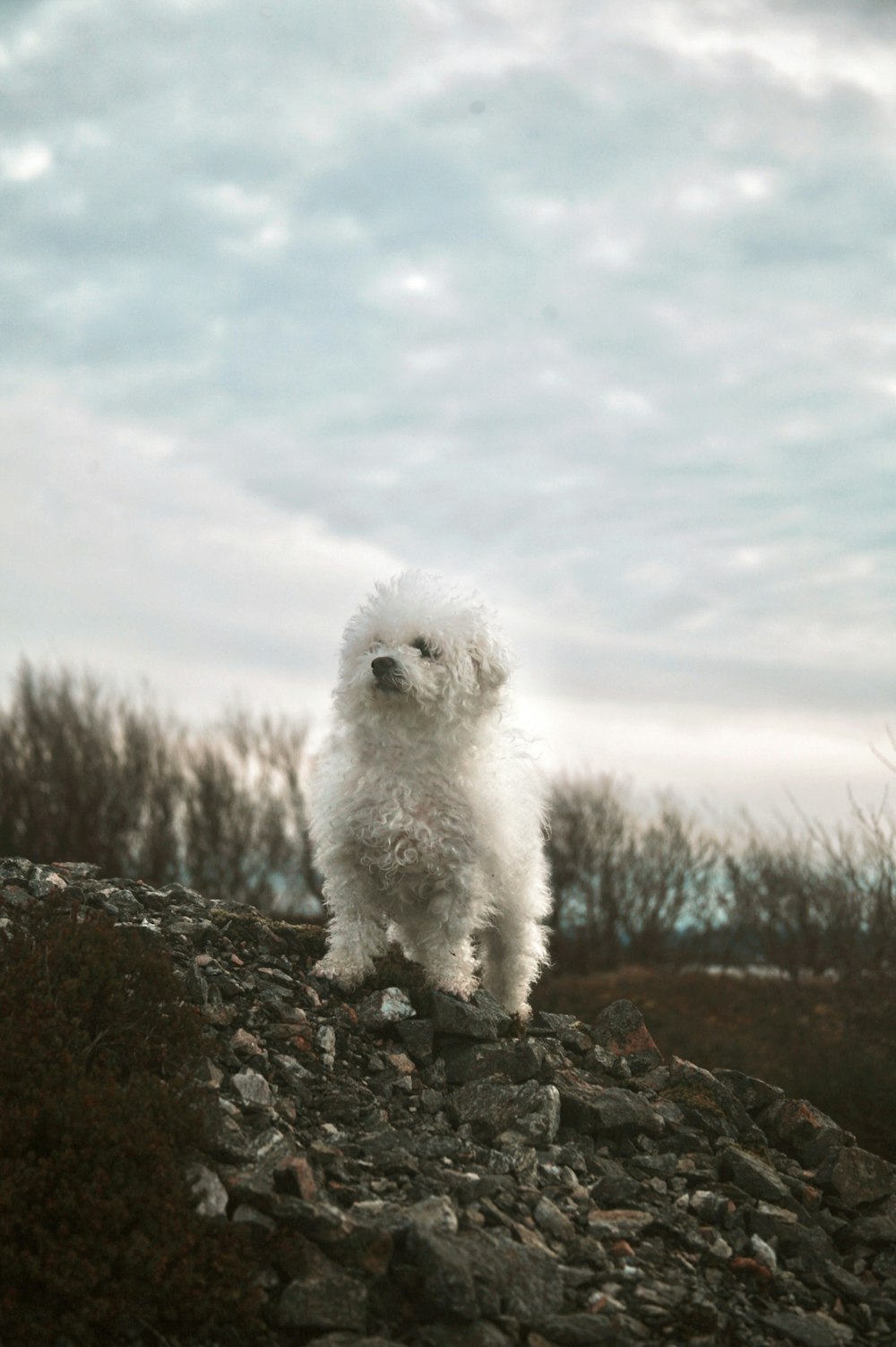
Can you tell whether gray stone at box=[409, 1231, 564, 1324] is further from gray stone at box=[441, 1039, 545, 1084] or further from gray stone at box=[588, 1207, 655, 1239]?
gray stone at box=[441, 1039, 545, 1084]

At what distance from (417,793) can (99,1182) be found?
118 inches

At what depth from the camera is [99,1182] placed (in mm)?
4949

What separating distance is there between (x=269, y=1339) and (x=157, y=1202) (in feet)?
2.62

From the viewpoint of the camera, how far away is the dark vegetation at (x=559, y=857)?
77.6 ft

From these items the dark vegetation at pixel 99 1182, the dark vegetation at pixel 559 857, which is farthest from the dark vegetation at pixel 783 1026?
the dark vegetation at pixel 99 1182

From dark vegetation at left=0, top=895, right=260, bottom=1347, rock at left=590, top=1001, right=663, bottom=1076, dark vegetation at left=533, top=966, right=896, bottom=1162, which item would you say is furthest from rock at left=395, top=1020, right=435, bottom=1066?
dark vegetation at left=533, top=966, right=896, bottom=1162

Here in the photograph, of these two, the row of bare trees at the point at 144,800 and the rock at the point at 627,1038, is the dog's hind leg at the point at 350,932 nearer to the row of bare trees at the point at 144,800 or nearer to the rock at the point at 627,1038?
the rock at the point at 627,1038

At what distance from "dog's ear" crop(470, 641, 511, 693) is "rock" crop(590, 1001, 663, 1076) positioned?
9.27ft

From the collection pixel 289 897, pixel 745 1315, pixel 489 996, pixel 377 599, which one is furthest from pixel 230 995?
pixel 289 897

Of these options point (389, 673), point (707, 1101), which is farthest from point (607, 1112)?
point (389, 673)

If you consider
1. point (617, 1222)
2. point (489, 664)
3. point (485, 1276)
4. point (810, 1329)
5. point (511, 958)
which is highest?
point (489, 664)

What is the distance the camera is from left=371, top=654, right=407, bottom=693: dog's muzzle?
22.2ft

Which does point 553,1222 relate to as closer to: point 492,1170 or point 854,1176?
point 492,1170

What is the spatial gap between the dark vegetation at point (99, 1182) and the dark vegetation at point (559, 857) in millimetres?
16450
